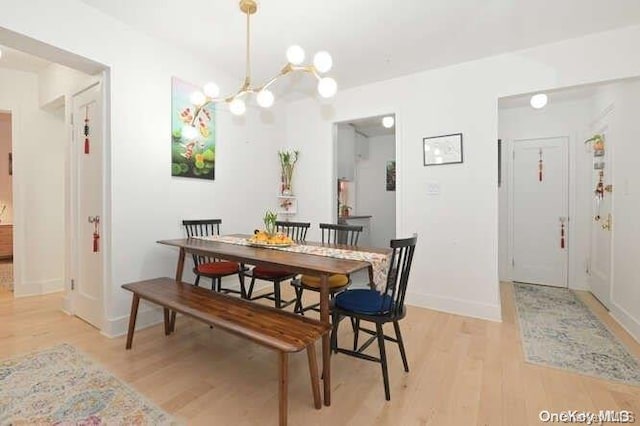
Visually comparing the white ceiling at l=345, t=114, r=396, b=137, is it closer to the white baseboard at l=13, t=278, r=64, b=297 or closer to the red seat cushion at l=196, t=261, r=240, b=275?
the red seat cushion at l=196, t=261, r=240, b=275

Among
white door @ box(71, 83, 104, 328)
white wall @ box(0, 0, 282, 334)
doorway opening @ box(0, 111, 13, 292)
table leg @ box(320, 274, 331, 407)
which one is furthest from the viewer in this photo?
doorway opening @ box(0, 111, 13, 292)

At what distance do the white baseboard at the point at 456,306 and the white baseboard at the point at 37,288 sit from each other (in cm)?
447

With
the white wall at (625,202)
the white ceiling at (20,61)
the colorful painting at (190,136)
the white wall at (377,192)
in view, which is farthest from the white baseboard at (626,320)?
the white ceiling at (20,61)

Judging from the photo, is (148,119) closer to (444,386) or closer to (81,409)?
(81,409)

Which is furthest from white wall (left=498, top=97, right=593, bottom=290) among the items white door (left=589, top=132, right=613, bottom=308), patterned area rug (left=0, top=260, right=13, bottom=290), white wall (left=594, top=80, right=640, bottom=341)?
patterned area rug (left=0, top=260, right=13, bottom=290)

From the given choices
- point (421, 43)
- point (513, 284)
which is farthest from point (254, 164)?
point (513, 284)

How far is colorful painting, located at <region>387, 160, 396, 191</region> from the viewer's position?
6.15 metres

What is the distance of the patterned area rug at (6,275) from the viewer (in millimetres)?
4168

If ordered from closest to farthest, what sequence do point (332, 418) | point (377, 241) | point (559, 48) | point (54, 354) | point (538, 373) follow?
point (332, 418) < point (538, 373) < point (54, 354) < point (559, 48) < point (377, 241)

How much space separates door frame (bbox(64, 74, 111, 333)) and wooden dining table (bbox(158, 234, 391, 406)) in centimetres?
48

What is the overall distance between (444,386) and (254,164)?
3.22m

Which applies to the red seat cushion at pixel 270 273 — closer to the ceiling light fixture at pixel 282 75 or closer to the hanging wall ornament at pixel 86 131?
the ceiling light fixture at pixel 282 75

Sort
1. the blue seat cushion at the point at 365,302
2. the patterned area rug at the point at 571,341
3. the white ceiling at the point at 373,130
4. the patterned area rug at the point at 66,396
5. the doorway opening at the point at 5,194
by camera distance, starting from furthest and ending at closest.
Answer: the white ceiling at the point at 373,130, the doorway opening at the point at 5,194, the patterned area rug at the point at 571,341, the blue seat cushion at the point at 365,302, the patterned area rug at the point at 66,396

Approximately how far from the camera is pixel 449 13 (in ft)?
7.93
